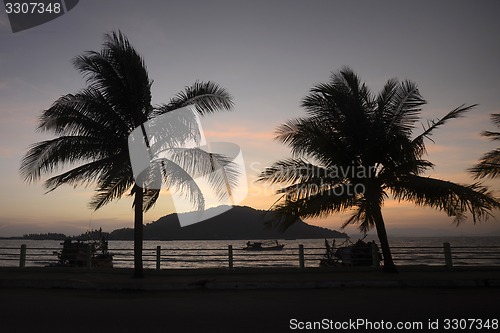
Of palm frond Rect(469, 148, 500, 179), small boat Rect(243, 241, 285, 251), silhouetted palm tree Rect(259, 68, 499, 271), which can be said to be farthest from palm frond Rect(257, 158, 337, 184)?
small boat Rect(243, 241, 285, 251)

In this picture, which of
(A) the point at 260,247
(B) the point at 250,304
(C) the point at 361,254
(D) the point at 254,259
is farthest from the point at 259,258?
(B) the point at 250,304

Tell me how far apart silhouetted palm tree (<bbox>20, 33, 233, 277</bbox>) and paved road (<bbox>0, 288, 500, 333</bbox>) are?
4.35m

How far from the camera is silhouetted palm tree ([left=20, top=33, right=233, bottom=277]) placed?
13961 mm

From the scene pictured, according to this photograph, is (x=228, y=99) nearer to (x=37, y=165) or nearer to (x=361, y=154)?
(x=361, y=154)

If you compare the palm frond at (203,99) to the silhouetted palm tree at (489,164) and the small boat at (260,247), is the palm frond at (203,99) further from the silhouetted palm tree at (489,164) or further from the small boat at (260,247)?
the small boat at (260,247)

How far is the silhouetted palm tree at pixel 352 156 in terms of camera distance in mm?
14062

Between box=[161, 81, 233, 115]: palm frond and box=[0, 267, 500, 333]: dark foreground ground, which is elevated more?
box=[161, 81, 233, 115]: palm frond

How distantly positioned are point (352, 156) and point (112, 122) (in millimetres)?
9371

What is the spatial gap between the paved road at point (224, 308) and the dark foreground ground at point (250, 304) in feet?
0.06

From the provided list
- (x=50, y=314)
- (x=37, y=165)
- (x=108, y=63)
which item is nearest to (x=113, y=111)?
(x=108, y=63)

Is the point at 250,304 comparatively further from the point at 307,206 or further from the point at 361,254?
the point at 361,254

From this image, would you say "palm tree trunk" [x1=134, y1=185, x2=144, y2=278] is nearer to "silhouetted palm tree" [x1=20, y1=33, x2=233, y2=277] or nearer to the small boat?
"silhouetted palm tree" [x1=20, y1=33, x2=233, y2=277]

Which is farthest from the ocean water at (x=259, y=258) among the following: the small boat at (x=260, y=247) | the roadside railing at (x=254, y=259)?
the small boat at (x=260, y=247)

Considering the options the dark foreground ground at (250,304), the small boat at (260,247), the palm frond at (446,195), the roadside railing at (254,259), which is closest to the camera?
the dark foreground ground at (250,304)
